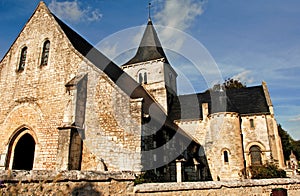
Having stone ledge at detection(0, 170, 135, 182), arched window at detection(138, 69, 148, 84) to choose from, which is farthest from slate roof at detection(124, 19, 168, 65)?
stone ledge at detection(0, 170, 135, 182)

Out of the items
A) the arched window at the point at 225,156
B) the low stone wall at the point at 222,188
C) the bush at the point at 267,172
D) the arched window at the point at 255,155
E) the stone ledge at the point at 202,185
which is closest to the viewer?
the stone ledge at the point at 202,185

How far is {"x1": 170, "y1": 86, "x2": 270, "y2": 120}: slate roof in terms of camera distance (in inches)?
803

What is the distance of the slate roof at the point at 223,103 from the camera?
803 inches

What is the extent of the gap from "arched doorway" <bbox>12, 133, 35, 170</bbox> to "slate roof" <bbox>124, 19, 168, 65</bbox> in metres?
14.5

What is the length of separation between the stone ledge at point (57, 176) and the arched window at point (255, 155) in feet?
57.8

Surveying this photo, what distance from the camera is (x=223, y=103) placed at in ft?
65.8

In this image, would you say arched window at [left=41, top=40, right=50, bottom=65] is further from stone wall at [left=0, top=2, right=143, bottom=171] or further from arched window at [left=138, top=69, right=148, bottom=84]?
arched window at [left=138, top=69, right=148, bottom=84]

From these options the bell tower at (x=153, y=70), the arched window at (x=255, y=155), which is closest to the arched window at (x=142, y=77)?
the bell tower at (x=153, y=70)

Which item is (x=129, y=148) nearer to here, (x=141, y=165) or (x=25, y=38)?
(x=141, y=165)

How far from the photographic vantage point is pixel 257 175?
1789cm

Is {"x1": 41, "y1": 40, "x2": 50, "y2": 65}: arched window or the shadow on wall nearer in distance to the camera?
the shadow on wall

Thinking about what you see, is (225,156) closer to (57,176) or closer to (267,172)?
(267,172)

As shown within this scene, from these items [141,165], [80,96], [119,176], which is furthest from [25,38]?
[119,176]

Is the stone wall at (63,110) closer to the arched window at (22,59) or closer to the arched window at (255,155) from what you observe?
the arched window at (22,59)
